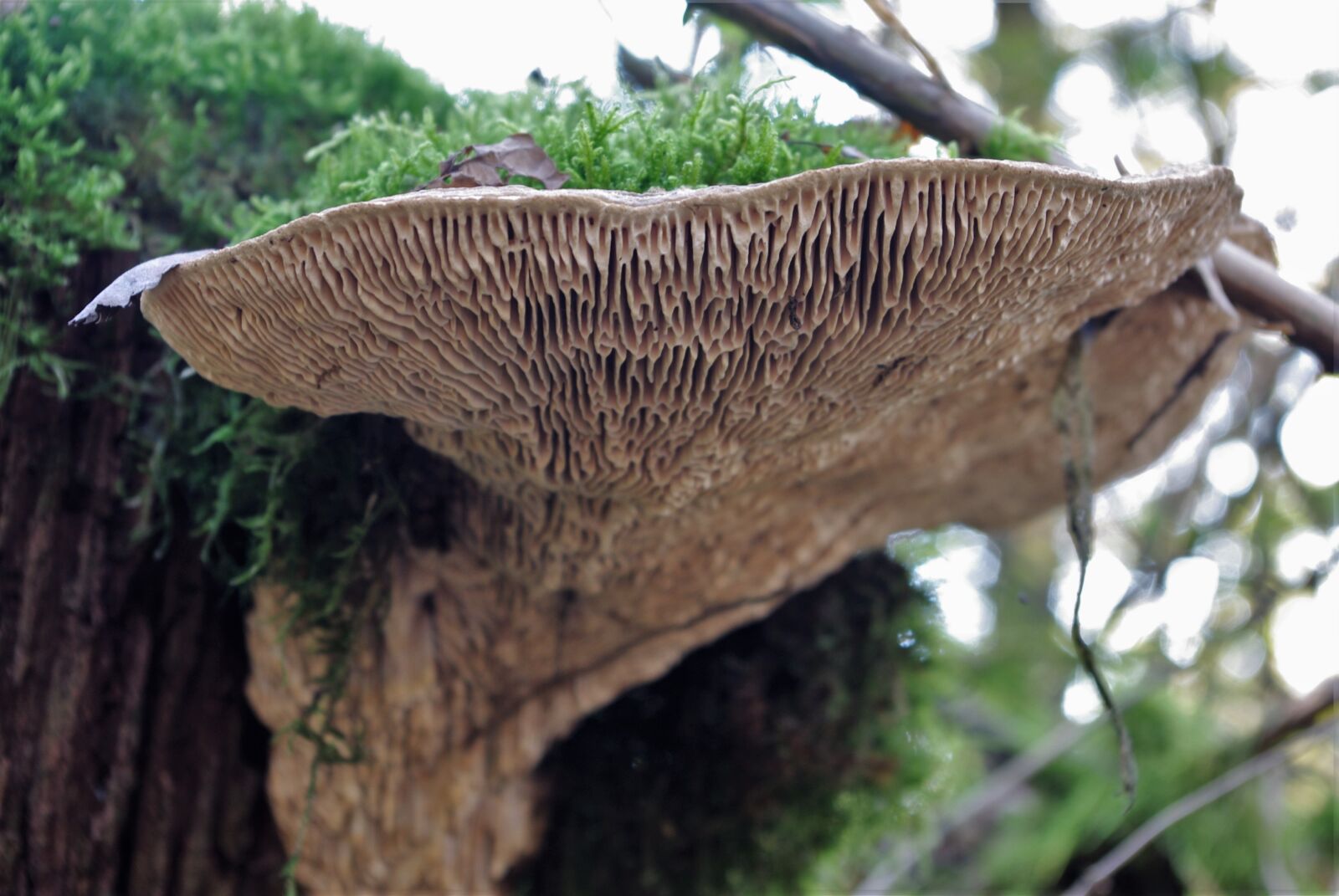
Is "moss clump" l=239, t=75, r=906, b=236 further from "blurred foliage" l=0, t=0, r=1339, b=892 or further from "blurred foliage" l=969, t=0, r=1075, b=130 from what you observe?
"blurred foliage" l=969, t=0, r=1075, b=130

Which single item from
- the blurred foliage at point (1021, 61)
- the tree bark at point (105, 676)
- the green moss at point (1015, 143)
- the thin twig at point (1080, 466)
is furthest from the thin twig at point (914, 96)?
the blurred foliage at point (1021, 61)

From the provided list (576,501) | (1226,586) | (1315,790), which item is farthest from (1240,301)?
(1315,790)

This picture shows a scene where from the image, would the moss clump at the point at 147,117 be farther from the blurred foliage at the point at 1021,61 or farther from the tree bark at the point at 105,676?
the blurred foliage at the point at 1021,61

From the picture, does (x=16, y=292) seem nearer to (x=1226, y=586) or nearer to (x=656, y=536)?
(x=656, y=536)

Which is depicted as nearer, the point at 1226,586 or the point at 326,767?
the point at 326,767

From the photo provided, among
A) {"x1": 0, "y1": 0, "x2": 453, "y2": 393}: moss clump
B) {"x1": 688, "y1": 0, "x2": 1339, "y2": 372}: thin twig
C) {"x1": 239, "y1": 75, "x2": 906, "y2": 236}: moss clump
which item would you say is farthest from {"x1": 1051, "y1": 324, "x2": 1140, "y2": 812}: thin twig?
{"x1": 0, "y1": 0, "x2": 453, "y2": 393}: moss clump
